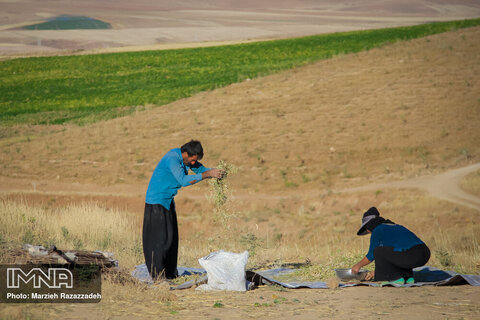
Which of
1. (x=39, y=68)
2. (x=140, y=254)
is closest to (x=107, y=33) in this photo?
(x=39, y=68)

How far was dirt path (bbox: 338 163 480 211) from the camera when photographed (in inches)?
687

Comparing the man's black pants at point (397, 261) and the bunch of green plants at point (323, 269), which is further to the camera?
the bunch of green plants at point (323, 269)

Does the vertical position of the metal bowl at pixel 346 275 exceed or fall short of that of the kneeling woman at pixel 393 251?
it falls short

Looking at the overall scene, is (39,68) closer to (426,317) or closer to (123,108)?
(123,108)

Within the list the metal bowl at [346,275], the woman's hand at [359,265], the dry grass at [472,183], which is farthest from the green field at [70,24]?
the woman's hand at [359,265]

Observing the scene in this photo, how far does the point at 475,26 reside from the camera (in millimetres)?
37062

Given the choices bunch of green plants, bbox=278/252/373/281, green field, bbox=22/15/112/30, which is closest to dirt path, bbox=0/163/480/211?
bunch of green plants, bbox=278/252/373/281

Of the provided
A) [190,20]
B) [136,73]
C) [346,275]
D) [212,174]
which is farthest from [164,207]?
[190,20]

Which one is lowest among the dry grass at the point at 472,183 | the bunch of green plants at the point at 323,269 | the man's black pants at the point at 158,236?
the dry grass at the point at 472,183

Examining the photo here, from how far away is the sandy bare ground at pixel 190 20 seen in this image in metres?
70.1

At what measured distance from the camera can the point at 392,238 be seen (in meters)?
7.93

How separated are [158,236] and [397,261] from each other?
2.94 m

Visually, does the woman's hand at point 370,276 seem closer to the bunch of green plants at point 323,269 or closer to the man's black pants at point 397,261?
the man's black pants at point 397,261

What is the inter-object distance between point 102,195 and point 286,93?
12.7 m
